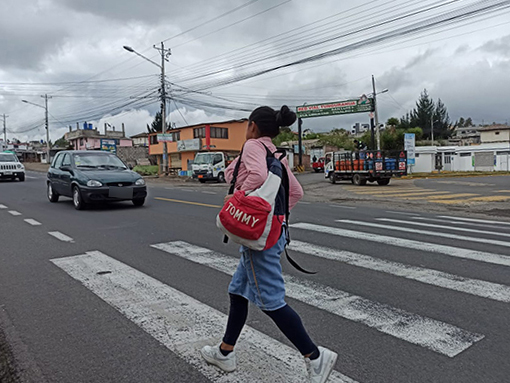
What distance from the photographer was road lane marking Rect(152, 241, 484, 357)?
3.51 metres

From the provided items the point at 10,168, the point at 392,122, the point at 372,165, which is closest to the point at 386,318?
the point at 372,165

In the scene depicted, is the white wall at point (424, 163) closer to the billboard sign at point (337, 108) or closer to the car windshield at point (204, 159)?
the billboard sign at point (337, 108)

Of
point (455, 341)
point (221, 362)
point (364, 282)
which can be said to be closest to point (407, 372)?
point (455, 341)

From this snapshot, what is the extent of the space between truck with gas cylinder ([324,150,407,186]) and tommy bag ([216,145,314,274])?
24.2 metres

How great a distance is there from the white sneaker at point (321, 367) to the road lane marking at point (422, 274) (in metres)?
2.63

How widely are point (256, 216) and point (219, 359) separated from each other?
1.13 m

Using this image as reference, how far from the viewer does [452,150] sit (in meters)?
47.1

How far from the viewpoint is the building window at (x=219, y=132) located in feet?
143

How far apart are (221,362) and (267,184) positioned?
4.27 feet

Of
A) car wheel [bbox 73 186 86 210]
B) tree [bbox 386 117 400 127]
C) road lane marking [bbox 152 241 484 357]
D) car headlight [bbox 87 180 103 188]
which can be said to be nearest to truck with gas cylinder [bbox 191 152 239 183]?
car wheel [bbox 73 186 86 210]

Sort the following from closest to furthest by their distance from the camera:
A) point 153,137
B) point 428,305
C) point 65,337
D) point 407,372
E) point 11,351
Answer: point 407,372
point 11,351
point 65,337
point 428,305
point 153,137

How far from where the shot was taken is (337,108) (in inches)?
1604

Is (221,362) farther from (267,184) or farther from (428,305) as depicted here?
(428,305)

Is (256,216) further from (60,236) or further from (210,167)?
(210,167)
